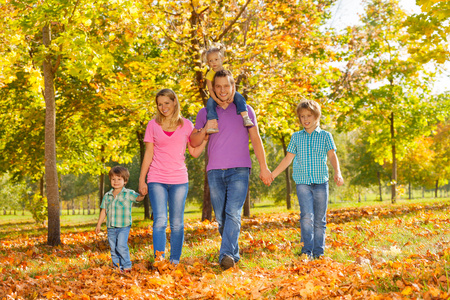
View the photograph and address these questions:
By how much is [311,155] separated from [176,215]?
182 centimetres

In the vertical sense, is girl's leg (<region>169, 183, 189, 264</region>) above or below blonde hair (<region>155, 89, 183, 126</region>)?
below

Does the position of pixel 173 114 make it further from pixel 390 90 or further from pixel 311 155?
pixel 390 90

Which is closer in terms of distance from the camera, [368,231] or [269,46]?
[368,231]

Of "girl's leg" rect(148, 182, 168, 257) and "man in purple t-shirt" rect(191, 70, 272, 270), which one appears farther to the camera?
"girl's leg" rect(148, 182, 168, 257)

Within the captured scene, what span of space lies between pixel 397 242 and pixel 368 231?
979mm

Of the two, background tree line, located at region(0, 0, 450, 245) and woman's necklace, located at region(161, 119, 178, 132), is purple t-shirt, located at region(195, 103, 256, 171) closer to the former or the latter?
woman's necklace, located at region(161, 119, 178, 132)

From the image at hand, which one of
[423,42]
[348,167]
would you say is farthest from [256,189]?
[423,42]

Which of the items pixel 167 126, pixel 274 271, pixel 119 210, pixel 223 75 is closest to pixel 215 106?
pixel 223 75

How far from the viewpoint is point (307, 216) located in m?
4.91

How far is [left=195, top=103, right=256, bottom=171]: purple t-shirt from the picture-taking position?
15.0 feet

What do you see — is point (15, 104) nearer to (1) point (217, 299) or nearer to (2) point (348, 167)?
(1) point (217, 299)

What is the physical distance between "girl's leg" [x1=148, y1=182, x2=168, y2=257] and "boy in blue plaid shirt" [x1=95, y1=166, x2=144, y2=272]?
12.7 inches

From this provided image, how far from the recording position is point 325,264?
4.18 metres

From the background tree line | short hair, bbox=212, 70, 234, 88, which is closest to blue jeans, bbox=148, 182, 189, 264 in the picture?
short hair, bbox=212, 70, 234, 88
